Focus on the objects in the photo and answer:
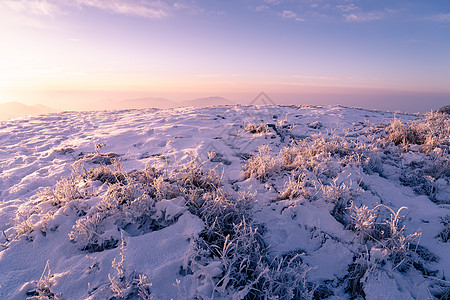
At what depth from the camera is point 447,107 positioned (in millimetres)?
11844

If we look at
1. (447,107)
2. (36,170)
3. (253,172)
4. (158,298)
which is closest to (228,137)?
(253,172)

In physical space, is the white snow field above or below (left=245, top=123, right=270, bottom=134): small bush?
below

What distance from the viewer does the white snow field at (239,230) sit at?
5.67 ft

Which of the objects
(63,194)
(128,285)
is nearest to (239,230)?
(128,285)

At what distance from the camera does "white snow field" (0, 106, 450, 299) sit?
1.73 m

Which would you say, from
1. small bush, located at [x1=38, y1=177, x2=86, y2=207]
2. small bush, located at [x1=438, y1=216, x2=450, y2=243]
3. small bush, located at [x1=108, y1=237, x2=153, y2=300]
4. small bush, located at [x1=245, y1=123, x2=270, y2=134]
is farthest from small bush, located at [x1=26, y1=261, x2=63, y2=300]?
small bush, located at [x1=245, y1=123, x2=270, y2=134]

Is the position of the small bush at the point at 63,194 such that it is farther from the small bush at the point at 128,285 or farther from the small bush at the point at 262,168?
the small bush at the point at 262,168

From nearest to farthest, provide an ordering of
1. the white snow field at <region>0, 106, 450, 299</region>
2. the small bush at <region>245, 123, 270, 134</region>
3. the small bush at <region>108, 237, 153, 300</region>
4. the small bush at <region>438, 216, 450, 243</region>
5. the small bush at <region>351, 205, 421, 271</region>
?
the small bush at <region>108, 237, 153, 300</region> < the white snow field at <region>0, 106, 450, 299</region> < the small bush at <region>351, 205, 421, 271</region> < the small bush at <region>438, 216, 450, 243</region> < the small bush at <region>245, 123, 270, 134</region>

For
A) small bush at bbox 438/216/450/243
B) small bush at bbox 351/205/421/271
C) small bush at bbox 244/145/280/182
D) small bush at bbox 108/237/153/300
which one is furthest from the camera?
small bush at bbox 244/145/280/182

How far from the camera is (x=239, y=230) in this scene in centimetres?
201

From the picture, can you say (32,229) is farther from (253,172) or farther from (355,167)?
(355,167)

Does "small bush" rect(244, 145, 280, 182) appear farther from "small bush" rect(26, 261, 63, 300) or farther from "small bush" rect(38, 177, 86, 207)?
"small bush" rect(26, 261, 63, 300)

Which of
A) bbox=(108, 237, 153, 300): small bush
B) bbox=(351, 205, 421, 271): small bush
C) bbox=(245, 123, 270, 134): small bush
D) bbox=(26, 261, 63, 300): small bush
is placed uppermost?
bbox=(245, 123, 270, 134): small bush

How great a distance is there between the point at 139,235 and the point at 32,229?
42.6 inches
